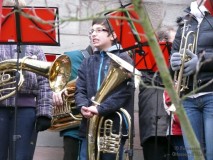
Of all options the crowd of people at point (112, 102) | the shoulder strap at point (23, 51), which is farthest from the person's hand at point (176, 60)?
the shoulder strap at point (23, 51)

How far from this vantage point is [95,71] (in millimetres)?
6660

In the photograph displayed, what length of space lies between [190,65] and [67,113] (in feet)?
5.79

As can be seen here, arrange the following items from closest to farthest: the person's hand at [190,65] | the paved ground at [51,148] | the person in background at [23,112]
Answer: the person's hand at [190,65] < the person in background at [23,112] < the paved ground at [51,148]

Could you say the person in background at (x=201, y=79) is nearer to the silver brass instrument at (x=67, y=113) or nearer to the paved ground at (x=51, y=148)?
the silver brass instrument at (x=67, y=113)

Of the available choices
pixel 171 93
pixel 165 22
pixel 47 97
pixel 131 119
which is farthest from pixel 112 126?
pixel 171 93

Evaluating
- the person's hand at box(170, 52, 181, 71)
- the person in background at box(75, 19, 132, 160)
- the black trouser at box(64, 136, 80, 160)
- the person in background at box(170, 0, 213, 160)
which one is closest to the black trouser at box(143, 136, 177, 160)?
the person in background at box(75, 19, 132, 160)

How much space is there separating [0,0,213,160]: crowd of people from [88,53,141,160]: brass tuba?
2 cm

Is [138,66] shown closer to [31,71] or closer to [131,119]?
[131,119]

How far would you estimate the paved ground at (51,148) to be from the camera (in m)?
Result: 8.24

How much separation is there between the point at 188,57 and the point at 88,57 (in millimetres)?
1373

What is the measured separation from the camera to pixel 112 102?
6418mm

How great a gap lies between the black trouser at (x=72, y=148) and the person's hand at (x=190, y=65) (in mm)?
1848

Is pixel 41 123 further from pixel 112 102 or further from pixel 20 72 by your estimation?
pixel 112 102

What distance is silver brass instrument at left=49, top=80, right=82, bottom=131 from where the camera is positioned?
23.1 ft
